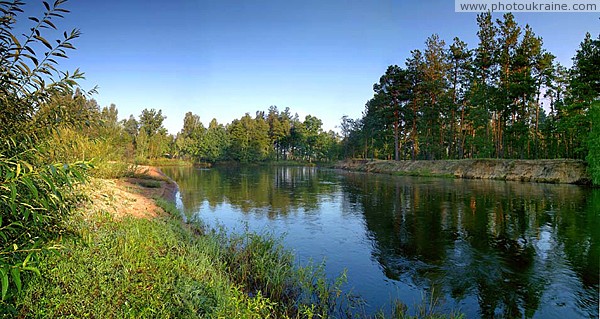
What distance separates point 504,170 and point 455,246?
27.8 meters

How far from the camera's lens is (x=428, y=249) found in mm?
9695

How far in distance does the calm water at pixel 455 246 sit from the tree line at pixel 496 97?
53.1 feet

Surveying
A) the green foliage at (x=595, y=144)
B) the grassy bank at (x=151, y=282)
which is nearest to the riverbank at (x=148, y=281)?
the grassy bank at (x=151, y=282)

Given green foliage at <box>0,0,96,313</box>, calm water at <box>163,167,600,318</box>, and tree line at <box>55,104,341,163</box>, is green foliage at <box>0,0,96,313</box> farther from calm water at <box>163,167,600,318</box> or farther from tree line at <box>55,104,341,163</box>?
tree line at <box>55,104,341,163</box>

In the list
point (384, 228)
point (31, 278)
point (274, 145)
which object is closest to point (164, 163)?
point (274, 145)

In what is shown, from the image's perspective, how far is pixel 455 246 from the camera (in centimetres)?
996

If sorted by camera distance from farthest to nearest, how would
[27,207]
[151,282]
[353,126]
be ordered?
[353,126] < [151,282] < [27,207]

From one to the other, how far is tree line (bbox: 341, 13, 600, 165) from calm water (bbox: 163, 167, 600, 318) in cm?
1618

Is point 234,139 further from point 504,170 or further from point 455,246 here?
point 455,246

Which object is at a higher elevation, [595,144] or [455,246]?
[595,144]

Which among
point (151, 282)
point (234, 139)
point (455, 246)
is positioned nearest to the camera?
point (151, 282)

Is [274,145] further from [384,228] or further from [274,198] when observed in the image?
[384,228]

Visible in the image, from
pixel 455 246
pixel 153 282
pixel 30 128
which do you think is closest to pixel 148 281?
pixel 153 282

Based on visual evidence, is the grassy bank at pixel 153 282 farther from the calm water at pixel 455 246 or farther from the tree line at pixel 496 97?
the tree line at pixel 496 97
